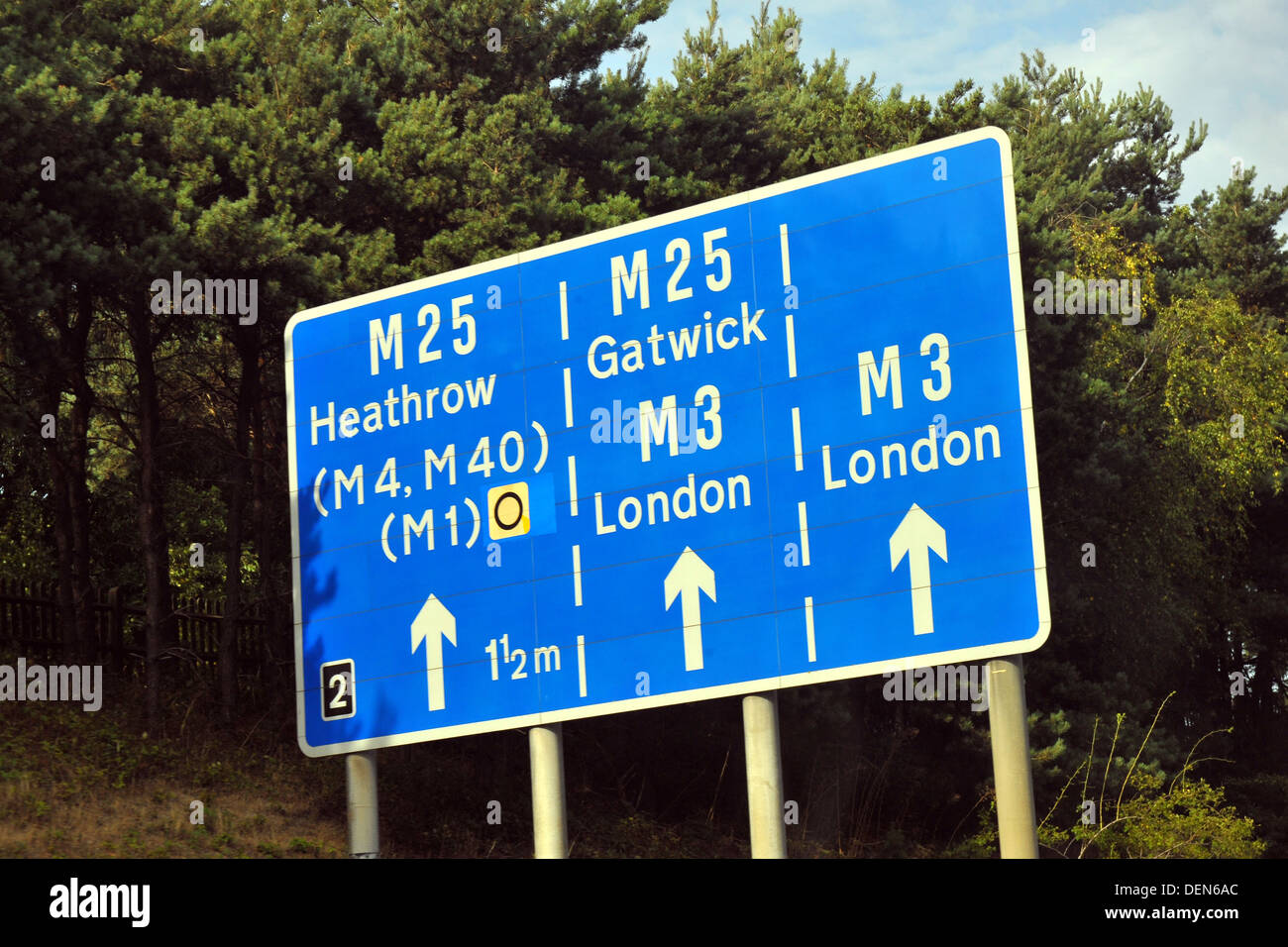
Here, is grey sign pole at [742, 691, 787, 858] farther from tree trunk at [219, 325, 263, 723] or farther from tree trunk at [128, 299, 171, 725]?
tree trunk at [219, 325, 263, 723]

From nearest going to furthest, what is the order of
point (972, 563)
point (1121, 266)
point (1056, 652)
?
1. point (972, 563)
2. point (1056, 652)
3. point (1121, 266)

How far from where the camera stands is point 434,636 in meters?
14.1

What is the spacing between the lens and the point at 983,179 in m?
12.4

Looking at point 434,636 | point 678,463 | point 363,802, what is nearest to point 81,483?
point 363,802

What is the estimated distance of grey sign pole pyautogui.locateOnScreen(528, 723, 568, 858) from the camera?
13477 mm

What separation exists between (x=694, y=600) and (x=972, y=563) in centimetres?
237

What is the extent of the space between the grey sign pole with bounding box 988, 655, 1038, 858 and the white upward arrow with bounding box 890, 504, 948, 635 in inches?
24.9

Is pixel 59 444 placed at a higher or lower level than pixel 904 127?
lower

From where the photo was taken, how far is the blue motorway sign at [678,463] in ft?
39.8

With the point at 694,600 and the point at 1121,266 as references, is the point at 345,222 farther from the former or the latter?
the point at 1121,266

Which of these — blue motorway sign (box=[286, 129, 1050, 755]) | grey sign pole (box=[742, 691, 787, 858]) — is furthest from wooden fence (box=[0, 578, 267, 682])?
grey sign pole (box=[742, 691, 787, 858])

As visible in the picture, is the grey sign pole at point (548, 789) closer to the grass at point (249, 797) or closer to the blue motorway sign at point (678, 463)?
the blue motorway sign at point (678, 463)
